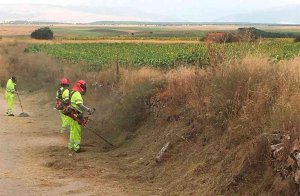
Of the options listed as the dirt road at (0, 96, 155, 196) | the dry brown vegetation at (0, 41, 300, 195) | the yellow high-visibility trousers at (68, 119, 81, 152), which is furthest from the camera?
the yellow high-visibility trousers at (68, 119, 81, 152)

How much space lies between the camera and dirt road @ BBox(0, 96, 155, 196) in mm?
12391

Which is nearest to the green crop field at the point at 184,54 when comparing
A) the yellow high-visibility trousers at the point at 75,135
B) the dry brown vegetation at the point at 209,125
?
the dry brown vegetation at the point at 209,125

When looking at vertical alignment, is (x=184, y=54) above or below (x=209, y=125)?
below

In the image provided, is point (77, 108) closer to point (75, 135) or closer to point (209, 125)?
point (75, 135)

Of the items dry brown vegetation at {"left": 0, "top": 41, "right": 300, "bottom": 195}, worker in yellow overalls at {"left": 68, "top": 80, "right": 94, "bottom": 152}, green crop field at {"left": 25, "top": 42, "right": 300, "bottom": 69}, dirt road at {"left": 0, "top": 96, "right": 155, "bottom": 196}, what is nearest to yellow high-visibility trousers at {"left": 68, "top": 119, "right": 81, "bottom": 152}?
worker in yellow overalls at {"left": 68, "top": 80, "right": 94, "bottom": 152}

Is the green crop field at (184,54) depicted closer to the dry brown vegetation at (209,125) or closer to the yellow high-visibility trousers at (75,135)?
the dry brown vegetation at (209,125)

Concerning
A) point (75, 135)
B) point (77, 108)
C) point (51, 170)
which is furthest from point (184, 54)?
point (51, 170)

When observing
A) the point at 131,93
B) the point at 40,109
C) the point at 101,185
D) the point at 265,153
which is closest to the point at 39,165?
the point at 101,185

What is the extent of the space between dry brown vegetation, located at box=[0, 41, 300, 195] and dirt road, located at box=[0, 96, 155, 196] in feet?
2.36

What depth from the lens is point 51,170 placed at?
47.1ft

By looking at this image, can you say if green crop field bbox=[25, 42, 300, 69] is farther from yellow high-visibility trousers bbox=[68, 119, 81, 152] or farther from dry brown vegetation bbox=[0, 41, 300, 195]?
yellow high-visibility trousers bbox=[68, 119, 81, 152]

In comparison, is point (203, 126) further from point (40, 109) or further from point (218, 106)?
point (40, 109)

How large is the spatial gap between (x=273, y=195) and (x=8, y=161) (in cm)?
920

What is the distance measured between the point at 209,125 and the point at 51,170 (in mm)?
4577
